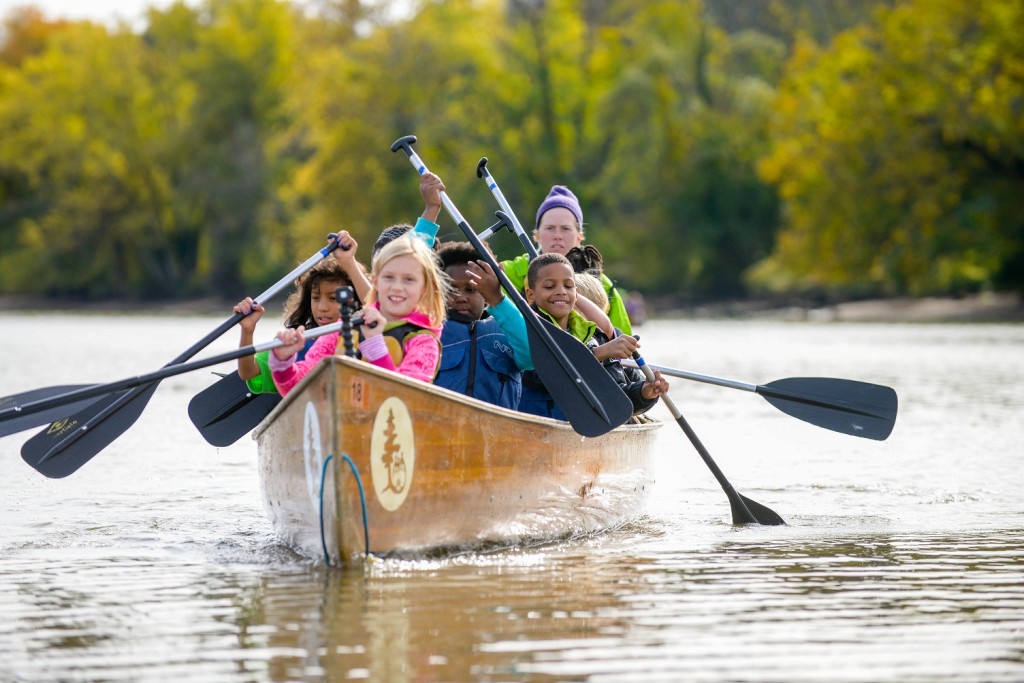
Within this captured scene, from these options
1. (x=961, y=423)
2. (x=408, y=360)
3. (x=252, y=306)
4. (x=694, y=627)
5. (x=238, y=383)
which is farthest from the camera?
(x=961, y=423)

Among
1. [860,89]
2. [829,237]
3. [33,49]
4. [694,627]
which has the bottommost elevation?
[694,627]

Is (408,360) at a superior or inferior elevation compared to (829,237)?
inferior

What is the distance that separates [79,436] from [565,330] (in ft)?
9.04

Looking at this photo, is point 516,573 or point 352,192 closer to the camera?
point 516,573

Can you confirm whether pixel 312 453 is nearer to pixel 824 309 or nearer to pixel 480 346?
pixel 480 346

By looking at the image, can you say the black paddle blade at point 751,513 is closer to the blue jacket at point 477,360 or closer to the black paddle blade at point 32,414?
the blue jacket at point 477,360

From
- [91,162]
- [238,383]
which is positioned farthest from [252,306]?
[91,162]

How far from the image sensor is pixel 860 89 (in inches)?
1564

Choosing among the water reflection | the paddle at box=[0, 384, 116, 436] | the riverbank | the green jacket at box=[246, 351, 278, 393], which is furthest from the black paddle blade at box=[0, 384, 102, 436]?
the riverbank

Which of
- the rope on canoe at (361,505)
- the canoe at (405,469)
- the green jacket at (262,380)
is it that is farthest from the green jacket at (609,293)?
the rope on canoe at (361,505)

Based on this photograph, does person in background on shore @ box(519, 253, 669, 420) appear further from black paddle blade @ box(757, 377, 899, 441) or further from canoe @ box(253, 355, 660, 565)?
black paddle blade @ box(757, 377, 899, 441)

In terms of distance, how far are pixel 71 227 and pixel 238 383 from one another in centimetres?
4844

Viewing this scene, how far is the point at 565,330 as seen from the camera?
7.91 metres

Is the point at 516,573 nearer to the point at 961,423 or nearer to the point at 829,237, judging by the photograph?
the point at 961,423
